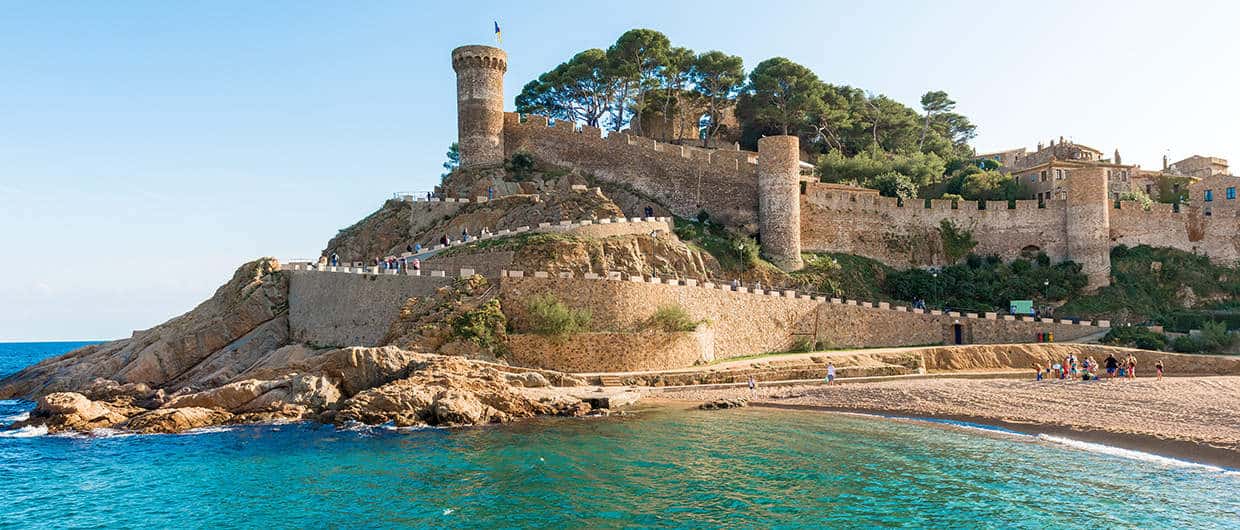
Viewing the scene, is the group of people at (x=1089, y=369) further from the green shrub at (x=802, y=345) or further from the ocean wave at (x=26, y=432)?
the ocean wave at (x=26, y=432)

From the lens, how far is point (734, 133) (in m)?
56.5

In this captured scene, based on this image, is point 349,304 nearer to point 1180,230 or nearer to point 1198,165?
point 1180,230

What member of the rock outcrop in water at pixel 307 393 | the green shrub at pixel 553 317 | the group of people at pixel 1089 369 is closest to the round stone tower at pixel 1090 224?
the group of people at pixel 1089 369

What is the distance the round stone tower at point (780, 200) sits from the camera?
40469mm

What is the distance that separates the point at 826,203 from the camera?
43531 millimetres

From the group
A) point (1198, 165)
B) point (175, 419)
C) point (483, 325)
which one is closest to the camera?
point (175, 419)

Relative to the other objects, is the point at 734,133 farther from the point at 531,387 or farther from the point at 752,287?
the point at 531,387

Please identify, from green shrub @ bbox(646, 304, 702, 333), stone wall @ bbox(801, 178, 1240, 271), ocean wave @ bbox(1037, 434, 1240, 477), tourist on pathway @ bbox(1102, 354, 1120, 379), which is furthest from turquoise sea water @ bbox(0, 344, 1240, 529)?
stone wall @ bbox(801, 178, 1240, 271)

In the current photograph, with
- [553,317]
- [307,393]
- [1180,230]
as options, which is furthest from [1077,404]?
[1180,230]

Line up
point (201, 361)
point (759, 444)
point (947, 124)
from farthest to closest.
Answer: point (947, 124)
point (201, 361)
point (759, 444)

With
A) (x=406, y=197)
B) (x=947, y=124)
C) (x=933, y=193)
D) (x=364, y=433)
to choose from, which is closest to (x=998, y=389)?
(x=364, y=433)

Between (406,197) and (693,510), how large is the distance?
31.6m

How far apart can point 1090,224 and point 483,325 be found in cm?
3062

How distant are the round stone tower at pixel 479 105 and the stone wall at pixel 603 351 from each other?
18.9 m
